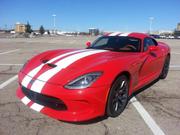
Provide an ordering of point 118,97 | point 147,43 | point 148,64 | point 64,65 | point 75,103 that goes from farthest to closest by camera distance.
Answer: point 147,43 < point 148,64 < point 118,97 < point 64,65 < point 75,103

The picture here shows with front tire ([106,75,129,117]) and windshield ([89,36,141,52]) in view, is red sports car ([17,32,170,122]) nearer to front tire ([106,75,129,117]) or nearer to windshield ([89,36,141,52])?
front tire ([106,75,129,117])

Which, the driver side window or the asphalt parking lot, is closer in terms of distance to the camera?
the asphalt parking lot

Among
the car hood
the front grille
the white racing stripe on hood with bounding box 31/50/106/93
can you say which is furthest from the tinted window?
the front grille

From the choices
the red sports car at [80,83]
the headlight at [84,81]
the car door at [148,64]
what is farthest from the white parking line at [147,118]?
the headlight at [84,81]

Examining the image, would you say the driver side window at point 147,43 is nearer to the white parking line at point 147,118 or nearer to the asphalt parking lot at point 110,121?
the asphalt parking lot at point 110,121

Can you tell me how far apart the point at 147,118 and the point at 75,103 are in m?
1.38

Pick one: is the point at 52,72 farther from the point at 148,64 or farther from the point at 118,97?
the point at 148,64

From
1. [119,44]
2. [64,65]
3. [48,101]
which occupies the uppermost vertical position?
[119,44]

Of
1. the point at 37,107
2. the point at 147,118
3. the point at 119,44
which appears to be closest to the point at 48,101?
the point at 37,107

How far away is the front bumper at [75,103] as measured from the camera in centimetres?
321

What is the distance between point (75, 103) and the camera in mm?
3234

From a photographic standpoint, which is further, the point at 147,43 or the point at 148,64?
the point at 147,43

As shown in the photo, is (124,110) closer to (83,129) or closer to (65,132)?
(83,129)

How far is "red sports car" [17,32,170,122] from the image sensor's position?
326 cm
